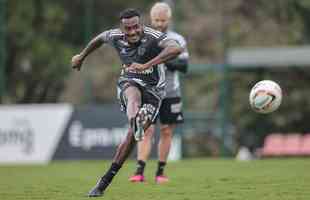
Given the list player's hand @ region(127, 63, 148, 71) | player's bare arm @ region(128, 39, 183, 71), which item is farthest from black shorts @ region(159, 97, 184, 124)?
player's hand @ region(127, 63, 148, 71)

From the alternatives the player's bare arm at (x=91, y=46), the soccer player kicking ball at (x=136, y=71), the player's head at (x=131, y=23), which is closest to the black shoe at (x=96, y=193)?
the soccer player kicking ball at (x=136, y=71)

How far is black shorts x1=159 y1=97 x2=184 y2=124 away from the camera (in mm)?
11984

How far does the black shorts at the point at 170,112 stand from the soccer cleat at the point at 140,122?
2231 mm

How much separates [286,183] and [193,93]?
18554 millimetres

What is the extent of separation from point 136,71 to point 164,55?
0.37 m

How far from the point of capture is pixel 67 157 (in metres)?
21.0

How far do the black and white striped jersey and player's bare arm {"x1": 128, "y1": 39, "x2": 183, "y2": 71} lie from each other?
0.10 m

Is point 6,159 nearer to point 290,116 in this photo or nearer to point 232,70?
point 232,70

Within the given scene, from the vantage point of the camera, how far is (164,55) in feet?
31.7

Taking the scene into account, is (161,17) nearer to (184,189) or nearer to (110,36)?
(110,36)

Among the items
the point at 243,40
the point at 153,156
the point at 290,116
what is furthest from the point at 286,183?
the point at 243,40

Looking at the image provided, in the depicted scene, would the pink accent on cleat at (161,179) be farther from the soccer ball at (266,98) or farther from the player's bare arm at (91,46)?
the player's bare arm at (91,46)

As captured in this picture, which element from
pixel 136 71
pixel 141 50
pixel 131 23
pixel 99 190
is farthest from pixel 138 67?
pixel 99 190

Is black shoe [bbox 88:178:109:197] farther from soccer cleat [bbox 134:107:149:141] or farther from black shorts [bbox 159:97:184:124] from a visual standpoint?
black shorts [bbox 159:97:184:124]
